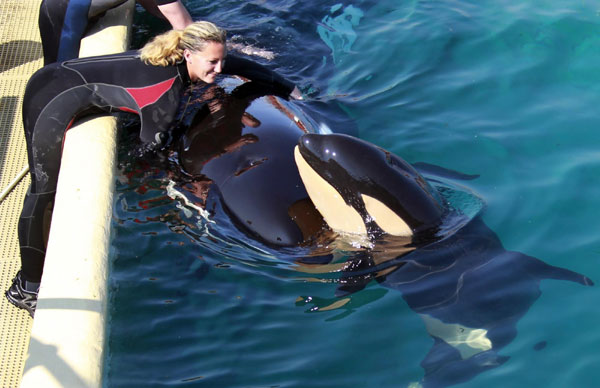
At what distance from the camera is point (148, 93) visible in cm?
531

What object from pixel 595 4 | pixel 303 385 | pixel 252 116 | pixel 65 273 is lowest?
pixel 303 385

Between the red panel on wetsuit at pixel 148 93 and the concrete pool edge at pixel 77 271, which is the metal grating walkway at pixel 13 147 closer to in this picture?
the concrete pool edge at pixel 77 271

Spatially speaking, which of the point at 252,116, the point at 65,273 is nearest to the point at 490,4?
the point at 252,116

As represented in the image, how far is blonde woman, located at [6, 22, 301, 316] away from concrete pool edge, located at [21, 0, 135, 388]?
19 cm

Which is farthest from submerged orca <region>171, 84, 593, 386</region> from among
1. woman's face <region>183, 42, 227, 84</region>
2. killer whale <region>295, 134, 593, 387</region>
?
woman's face <region>183, 42, 227, 84</region>

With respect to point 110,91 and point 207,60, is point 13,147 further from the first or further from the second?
point 207,60

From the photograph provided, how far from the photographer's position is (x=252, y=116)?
5469mm

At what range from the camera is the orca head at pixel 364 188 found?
4.46 meters

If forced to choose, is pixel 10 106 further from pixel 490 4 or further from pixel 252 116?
pixel 490 4

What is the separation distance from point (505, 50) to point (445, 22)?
852 mm

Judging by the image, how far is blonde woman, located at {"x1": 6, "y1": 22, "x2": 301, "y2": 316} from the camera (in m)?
5.26

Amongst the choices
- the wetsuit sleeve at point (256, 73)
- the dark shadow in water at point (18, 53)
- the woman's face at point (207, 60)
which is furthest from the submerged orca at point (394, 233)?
the dark shadow in water at point (18, 53)

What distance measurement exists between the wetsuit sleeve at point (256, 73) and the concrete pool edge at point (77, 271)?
110 cm

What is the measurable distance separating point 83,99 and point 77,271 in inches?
69.5
